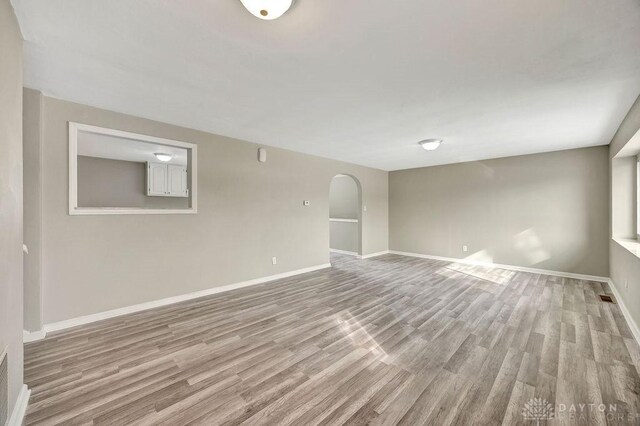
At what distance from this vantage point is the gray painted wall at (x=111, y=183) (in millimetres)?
5688

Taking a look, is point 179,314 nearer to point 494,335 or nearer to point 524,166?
point 494,335

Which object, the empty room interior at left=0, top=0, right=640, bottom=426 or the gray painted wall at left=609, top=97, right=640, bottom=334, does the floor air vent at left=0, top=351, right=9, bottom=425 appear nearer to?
the empty room interior at left=0, top=0, right=640, bottom=426

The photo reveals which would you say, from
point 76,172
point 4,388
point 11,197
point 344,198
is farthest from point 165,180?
point 4,388

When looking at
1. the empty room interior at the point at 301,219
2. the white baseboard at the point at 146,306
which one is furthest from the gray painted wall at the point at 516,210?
the white baseboard at the point at 146,306

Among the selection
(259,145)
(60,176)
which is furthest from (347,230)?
(60,176)

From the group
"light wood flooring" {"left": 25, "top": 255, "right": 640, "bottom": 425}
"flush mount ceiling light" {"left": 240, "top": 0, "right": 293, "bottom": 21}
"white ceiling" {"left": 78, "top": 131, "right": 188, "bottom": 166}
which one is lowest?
"light wood flooring" {"left": 25, "top": 255, "right": 640, "bottom": 425}

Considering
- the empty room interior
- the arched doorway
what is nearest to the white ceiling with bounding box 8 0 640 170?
the empty room interior

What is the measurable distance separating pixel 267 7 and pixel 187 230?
10.1 ft

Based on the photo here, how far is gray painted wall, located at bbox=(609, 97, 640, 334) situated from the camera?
2643 millimetres

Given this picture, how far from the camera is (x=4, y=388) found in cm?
131

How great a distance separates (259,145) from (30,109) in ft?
8.76

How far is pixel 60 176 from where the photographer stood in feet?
9.07

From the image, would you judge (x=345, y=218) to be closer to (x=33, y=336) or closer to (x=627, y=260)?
(x=627, y=260)

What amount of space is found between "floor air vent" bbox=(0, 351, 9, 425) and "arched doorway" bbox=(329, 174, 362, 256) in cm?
605
